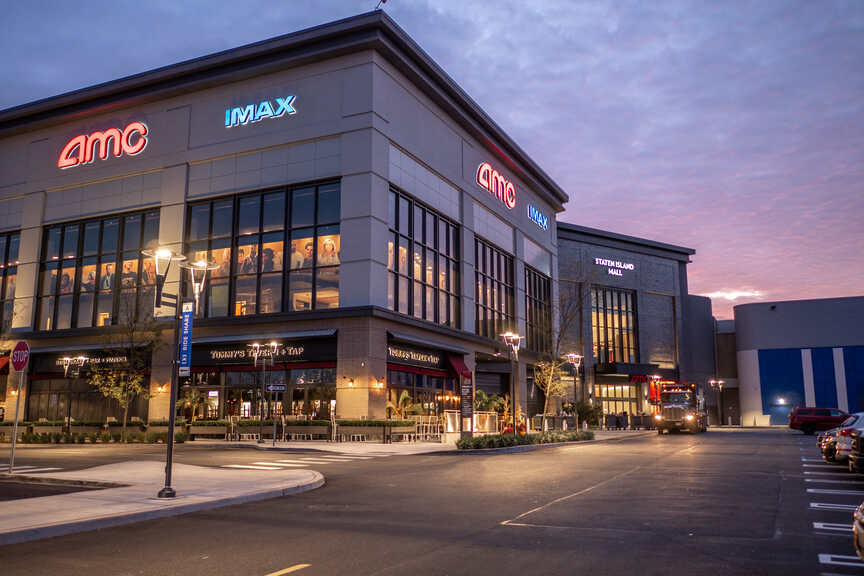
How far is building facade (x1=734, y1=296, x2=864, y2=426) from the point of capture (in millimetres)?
75812

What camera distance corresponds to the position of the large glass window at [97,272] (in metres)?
45.7

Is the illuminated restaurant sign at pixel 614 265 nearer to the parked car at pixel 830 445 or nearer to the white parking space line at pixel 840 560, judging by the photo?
the parked car at pixel 830 445

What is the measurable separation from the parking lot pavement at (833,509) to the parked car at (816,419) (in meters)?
30.2

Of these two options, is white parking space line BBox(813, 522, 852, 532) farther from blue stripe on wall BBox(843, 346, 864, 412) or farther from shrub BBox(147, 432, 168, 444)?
blue stripe on wall BBox(843, 346, 864, 412)

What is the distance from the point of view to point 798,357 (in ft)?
258

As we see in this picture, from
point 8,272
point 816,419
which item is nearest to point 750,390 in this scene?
point 816,419

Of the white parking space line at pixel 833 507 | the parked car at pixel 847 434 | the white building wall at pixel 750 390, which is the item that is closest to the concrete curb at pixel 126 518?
the white parking space line at pixel 833 507

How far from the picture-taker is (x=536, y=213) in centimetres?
6525

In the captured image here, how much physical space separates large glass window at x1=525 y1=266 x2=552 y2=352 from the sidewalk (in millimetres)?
45561

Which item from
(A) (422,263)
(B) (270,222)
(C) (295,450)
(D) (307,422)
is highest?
(B) (270,222)

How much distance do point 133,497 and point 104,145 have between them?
4080 cm

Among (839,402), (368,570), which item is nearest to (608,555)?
(368,570)

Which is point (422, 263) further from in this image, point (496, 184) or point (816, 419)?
point (816, 419)

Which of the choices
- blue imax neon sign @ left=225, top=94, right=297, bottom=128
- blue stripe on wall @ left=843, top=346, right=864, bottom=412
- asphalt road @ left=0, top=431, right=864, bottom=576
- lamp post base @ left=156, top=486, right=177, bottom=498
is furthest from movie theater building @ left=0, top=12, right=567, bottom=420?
blue stripe on wall @ left=843, top=346, right=864, bottom=412
